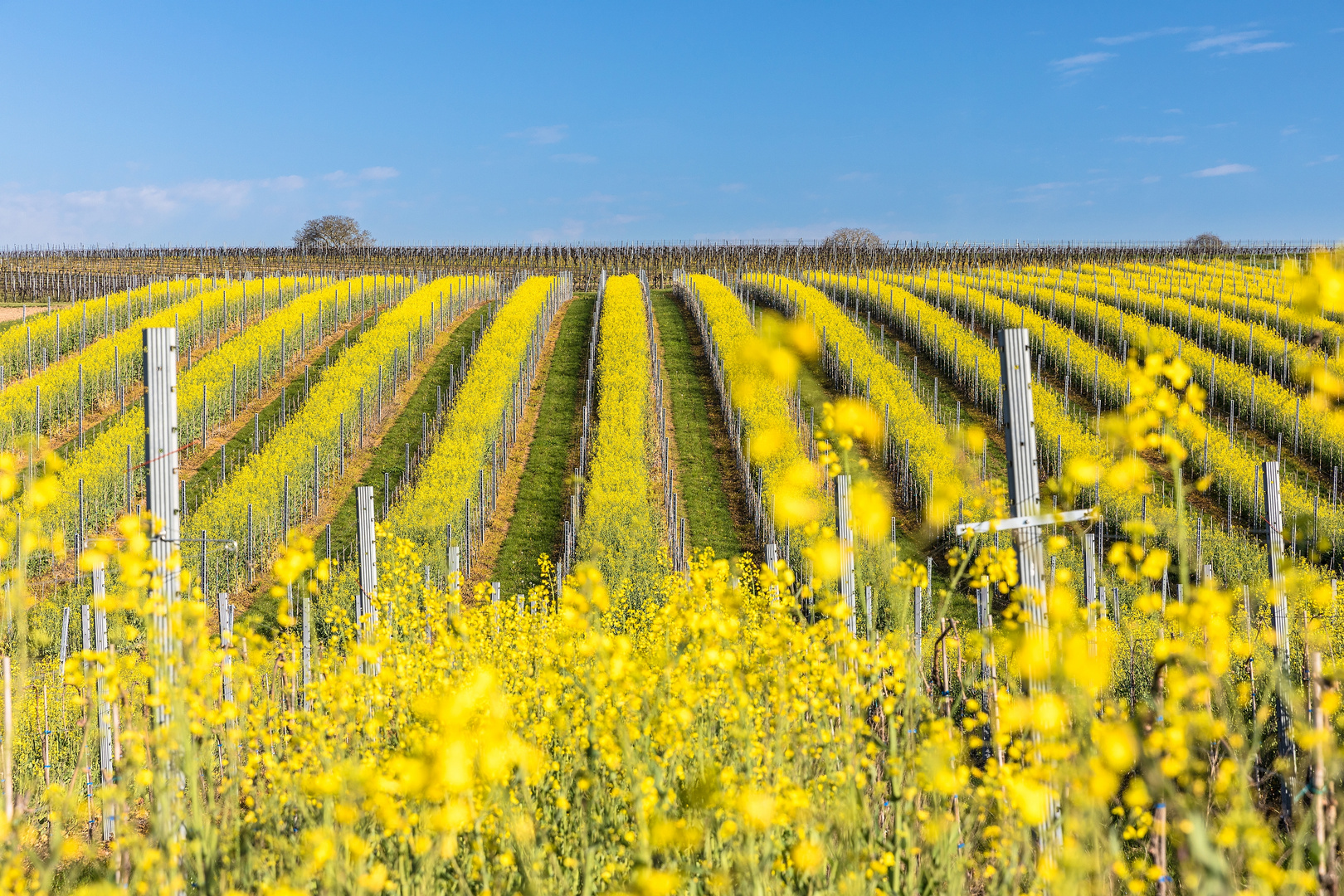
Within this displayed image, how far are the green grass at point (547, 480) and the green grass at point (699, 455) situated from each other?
2209 mm

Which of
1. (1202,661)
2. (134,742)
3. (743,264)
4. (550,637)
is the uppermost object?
(743,264)

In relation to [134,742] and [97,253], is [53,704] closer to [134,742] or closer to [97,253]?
[134,742]

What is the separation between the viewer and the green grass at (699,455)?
1543cm

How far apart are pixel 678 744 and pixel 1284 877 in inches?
60.8

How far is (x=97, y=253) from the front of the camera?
5712 cm

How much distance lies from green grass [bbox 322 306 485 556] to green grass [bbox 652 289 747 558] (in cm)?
528

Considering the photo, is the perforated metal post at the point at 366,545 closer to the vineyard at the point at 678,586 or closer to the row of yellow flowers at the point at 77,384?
the vineyard at the point at 678,586

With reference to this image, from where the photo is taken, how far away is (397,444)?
19.1m

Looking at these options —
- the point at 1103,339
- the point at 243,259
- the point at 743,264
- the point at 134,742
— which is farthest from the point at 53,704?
the point at 243,259

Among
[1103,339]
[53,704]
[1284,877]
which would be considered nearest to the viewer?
[1284,877]

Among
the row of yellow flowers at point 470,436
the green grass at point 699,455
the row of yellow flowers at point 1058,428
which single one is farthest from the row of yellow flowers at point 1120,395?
the row of yellow flowers at point 470,436

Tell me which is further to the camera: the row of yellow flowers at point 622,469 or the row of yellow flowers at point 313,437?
the row of yellow flowers at point 313,437

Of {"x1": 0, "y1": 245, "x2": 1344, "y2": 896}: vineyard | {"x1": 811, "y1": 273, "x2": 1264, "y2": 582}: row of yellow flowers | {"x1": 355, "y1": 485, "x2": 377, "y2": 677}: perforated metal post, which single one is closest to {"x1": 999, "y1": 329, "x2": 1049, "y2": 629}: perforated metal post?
{"x1": 0, "y1": 245, "x2": 1344, "y2": 896}: vineyard

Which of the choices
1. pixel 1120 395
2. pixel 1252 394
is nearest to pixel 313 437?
pixel 1120 395
